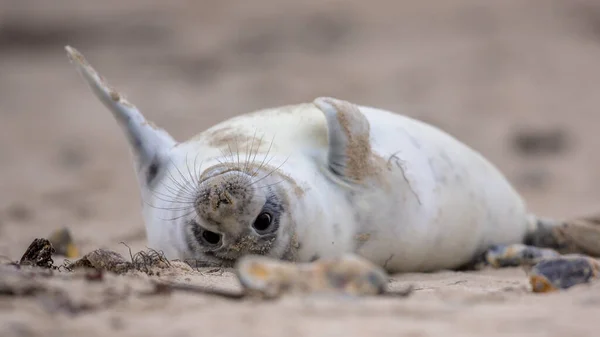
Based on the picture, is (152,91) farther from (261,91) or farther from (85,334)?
(85,334)

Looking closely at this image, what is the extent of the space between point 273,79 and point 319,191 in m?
7.93

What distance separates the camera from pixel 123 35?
13.6 meters

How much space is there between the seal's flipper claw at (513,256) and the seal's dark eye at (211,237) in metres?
1.46

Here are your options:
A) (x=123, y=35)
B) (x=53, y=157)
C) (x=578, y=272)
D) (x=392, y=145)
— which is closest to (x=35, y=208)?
(x=53, y=157)

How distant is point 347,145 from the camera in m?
4.07

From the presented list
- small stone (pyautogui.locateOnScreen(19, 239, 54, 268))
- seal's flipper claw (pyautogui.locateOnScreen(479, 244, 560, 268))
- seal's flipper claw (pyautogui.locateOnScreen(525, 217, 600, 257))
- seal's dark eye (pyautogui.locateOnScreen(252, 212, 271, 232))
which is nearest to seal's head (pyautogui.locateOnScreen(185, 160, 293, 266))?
seal's dark eye (pyautogui.locateOnScreen(252, 212, 271, 232))

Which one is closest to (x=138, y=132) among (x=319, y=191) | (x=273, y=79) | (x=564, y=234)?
(x=319, y=191)

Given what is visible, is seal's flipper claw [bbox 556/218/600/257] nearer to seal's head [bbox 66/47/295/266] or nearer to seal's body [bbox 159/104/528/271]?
seal's body [bbox 159/104/528/271]

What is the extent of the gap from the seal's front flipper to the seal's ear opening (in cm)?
76

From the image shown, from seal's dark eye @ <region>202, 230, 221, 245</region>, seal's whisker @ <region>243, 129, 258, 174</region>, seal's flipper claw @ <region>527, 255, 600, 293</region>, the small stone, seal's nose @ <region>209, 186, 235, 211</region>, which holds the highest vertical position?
seal's whisker @ <region>243, 129, 258, 174</region>

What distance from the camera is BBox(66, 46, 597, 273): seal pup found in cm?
366

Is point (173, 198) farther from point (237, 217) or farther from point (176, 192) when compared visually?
point (237, 217)

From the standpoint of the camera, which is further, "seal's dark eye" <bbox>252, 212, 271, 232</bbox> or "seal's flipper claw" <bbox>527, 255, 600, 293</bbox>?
"seal's dark eye" <bbox>252, 212, 271, 232</bbox>

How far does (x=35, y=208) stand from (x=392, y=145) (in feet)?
13.0
